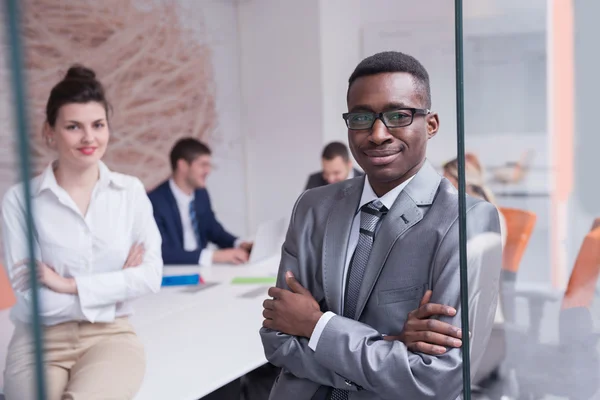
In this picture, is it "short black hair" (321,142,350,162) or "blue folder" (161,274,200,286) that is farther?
"short black hair" (321,142,350,162)

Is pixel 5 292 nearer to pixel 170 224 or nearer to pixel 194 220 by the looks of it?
pixel 170 224

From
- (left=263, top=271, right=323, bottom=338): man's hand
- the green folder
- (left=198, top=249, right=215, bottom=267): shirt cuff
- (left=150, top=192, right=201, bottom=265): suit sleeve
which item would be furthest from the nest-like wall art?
(left=263, top=271, right=323, bottom=338): man's hand

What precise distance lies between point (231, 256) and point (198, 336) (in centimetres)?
110

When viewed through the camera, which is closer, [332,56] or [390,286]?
[390,286]

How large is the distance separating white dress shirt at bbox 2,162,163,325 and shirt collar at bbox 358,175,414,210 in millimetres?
807

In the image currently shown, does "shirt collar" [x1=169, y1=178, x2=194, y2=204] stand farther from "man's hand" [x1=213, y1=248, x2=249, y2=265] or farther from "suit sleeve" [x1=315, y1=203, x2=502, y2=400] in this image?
"suit sleeve" [x1=315, y1=203, x2=502, y2=400]

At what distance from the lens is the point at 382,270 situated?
967 mm

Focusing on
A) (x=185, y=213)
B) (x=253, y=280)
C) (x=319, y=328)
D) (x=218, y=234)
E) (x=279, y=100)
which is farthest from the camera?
(x=279, y=100)

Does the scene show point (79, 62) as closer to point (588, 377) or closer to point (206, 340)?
point (206, 340)

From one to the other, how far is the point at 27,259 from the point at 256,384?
107 cm

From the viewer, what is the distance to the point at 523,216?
0.83 meters

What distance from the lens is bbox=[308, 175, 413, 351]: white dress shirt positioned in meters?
0.96

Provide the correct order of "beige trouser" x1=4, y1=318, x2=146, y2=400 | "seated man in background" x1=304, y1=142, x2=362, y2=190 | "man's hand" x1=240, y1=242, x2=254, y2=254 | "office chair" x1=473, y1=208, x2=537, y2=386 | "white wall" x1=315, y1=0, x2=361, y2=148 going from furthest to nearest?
"white wall" x1=315, y1=0, x2=361, y2=148 < "man's hand" x1=240, y1=242, x2=254, y2=254 < "seated man in background" x1=304, y1=142, x2=362, y2=190 < "beige trouser" x1=4, y1=318, x2=146, y2=400 < "office chair" x1=473, y1=208, x2=537, y2=386

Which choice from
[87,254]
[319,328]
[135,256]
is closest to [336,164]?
[135,256]
